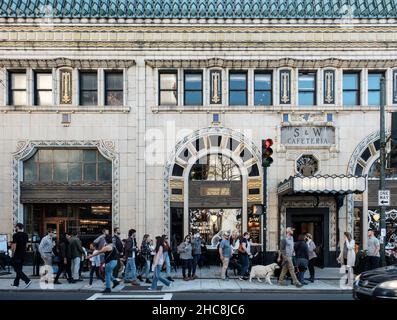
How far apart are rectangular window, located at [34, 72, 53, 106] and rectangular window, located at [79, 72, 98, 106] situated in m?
1.43

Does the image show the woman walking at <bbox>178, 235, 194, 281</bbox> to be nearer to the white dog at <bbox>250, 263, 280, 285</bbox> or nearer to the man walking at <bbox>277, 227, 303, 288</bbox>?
the white dog at <bbox>250, 263, 280, 285</bbox>

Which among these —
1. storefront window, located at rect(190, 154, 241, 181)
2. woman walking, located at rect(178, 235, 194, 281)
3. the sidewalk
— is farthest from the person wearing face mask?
storefront window, located at rect(190, 154, 241, 181)

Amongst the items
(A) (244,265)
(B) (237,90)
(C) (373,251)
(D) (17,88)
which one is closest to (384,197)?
(C) (373,251)

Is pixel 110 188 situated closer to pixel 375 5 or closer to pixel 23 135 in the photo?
pixel 23 135

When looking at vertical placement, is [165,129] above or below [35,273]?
above

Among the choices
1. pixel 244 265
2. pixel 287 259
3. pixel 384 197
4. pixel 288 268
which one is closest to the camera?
pixel 287 259

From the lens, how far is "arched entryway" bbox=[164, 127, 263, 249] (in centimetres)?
2164

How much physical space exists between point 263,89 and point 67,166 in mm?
9582

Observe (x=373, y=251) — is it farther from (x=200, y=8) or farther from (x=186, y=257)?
(x=200, y=8)

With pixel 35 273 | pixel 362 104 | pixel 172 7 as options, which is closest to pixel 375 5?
pixel 362 104

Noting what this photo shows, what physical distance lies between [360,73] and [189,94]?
781 cm

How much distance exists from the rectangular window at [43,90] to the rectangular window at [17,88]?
1.74ft

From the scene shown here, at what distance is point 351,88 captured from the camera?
870 inches

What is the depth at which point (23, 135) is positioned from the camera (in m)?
21.6
